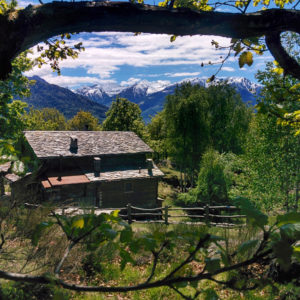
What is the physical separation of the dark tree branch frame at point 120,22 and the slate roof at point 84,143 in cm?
2165

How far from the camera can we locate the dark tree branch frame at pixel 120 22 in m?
1.44

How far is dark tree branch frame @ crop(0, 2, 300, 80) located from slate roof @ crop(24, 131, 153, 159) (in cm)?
2165

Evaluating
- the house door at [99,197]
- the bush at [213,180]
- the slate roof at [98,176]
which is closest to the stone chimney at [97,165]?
the slate roof at [98,176]

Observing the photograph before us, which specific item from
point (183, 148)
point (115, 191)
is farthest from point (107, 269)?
point (183, 148)

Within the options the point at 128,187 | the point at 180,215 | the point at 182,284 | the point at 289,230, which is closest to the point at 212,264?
the point at 182,284

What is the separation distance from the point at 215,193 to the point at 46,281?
2357 centimetres

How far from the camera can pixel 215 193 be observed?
76.6ft

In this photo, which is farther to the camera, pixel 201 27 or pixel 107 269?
pixel 107 269

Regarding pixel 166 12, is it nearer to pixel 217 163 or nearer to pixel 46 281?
pixel 46 281

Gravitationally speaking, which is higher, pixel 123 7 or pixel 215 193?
pixel 123 7

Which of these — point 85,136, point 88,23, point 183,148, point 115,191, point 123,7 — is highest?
point 123,7

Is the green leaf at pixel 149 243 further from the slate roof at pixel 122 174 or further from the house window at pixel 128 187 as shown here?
the house window at pixel 128 187

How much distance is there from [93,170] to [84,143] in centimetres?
311

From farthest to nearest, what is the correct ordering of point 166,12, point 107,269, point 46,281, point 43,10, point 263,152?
point 263,152 < point 107,269 < point 166,12 < point 43,10 < point 46,281
